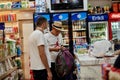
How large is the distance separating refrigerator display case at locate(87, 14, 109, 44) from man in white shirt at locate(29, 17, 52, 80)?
17.2 feet

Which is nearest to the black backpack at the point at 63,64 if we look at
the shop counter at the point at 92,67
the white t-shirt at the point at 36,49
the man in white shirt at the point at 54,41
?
the man in white shirt at the point at 54,41

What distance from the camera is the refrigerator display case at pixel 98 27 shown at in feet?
31.1

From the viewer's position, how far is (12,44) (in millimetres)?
5809

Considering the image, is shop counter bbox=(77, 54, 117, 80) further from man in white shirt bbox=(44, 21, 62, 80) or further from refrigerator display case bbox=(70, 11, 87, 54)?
refrigerator display case bbox=(70, 11, 87, 54)

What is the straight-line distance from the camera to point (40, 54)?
4.24 metres

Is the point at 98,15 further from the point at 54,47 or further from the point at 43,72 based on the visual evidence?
the point at 43,72

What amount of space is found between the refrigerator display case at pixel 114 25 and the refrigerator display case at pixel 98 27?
0.18 meters

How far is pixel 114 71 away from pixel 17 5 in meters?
7.26

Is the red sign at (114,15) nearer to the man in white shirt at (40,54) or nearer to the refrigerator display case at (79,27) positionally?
the refrigerator display case at (79,27)

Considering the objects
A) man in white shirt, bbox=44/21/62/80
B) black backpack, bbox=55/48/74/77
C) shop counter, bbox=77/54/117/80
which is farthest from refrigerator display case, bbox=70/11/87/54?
shop counter, bbox=77/54/117/80

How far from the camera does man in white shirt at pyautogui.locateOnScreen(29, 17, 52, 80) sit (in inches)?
168

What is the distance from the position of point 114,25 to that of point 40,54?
19.9ft

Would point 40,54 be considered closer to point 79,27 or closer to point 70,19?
point 70,19

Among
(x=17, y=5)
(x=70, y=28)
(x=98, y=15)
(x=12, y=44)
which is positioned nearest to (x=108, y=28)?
(x=98, y=15)
